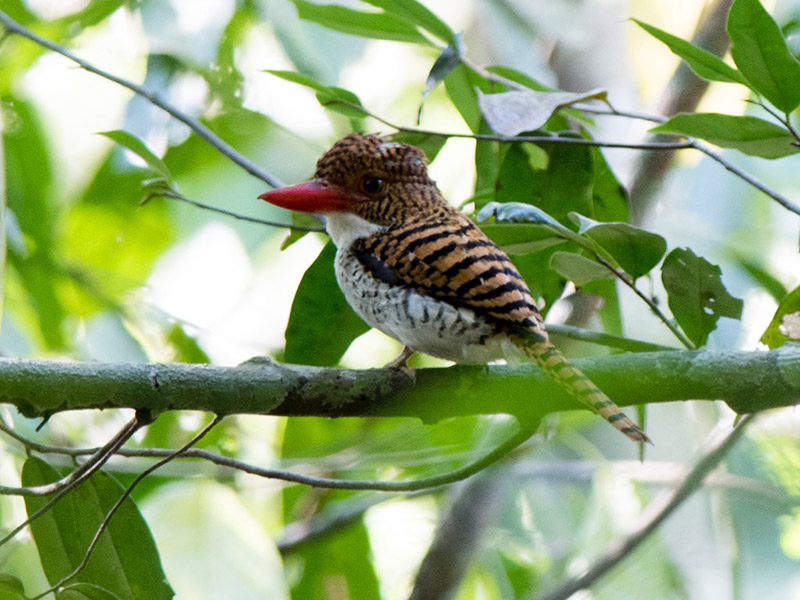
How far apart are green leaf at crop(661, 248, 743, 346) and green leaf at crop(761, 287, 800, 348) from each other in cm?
10

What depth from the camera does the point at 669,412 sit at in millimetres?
4449

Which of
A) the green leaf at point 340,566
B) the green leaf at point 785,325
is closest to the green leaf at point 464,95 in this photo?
the green leaf at point 785,325

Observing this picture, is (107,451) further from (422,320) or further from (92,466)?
(422,320)

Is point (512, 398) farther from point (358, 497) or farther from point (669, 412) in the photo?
point (669, 412)

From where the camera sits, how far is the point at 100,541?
6.14 feet

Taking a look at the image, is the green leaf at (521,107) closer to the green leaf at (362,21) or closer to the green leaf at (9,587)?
the green leaf at (362,21)

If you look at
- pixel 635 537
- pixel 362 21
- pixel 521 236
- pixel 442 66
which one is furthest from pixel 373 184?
pixel 635 537

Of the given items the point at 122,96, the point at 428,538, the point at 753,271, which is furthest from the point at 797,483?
the point at 122,96

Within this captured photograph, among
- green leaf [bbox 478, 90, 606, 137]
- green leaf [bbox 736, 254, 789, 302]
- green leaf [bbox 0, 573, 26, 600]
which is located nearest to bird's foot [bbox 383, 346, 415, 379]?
green leaf [bbox 478, 90, 606, 137]

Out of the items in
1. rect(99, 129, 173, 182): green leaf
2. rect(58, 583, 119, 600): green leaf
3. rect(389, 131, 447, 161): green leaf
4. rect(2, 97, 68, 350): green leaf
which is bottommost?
rect(58, 583, 119, 600): green leaf

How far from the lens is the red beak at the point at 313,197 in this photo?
226 centimetres

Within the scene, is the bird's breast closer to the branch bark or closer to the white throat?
the branch bark

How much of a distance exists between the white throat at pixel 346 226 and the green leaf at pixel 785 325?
Answer: 88cm

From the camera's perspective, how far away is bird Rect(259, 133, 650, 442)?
6.52ft
